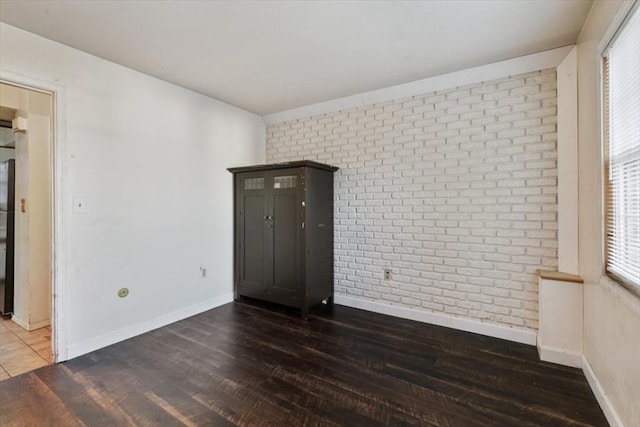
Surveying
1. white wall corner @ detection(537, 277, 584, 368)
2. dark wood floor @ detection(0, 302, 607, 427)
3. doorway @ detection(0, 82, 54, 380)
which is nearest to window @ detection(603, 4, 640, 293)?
white wall corner @ detection(537, 277, 584, 368)

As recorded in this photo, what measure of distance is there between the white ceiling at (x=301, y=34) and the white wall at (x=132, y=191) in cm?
24

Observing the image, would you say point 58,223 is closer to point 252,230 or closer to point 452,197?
point 252,230

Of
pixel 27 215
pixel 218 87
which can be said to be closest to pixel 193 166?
pixel 218 87

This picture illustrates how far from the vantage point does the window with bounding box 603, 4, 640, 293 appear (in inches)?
57.0

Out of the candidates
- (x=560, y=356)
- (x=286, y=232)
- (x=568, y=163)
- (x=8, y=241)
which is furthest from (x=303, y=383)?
(x=8, y=241)

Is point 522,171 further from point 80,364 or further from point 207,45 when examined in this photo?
point 80,364

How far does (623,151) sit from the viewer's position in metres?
1.60

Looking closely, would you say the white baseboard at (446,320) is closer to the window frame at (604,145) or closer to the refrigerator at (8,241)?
the window frame at (604,145)

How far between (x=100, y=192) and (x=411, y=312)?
323 centimetres

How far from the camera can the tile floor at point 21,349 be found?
7.45ft

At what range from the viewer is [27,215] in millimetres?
3057

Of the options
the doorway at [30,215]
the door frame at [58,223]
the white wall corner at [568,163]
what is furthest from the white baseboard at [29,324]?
the white wall corner at [568,163]

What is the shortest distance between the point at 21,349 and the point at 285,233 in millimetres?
2520

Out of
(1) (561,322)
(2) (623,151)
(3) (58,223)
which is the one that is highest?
(2) (623,151)
